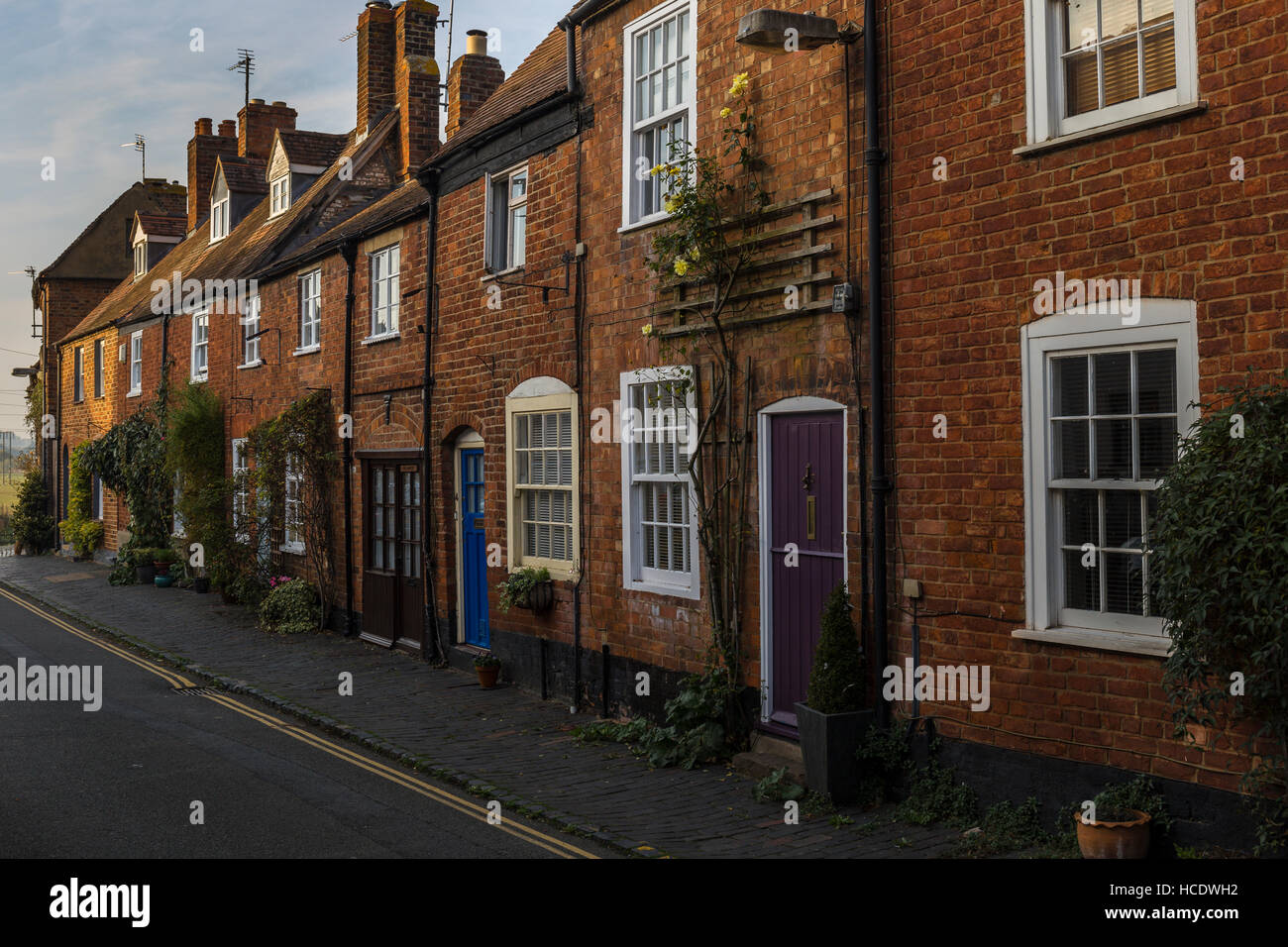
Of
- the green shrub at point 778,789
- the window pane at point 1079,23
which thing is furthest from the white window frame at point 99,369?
the window pane at point 1079,23

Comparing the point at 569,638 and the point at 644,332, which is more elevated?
the point at 644,332

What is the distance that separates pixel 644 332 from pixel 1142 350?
4.88 m

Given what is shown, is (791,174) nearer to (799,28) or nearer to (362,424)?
(799,28)

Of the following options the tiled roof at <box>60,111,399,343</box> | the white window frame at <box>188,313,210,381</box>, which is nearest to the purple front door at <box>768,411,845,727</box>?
the tiled roof at <box>60,111,399,343</box>

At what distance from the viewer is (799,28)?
8344mm

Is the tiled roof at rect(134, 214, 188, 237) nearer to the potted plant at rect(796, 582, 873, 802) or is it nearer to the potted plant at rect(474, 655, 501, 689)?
the potted plant at rect(474, 655, 501, 689)

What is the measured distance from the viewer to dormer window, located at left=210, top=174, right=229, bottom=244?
29016 mm

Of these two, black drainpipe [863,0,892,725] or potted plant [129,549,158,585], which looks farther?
potted plant [129,549,158,585]

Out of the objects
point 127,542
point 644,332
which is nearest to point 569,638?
point 644,332

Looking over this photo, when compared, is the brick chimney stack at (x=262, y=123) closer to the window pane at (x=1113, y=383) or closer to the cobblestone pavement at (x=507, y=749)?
the cobblestone pavement at (x=507, y=749)

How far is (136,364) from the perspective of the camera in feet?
98.4

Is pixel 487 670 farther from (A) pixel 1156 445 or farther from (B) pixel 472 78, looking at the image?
(B) pixel 472 78

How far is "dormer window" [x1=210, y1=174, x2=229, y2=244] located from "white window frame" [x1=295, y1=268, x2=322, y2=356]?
10.6 meters

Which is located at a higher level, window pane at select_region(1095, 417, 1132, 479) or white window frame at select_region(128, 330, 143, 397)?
white window frame at select_region(128, 330, 143, 397)
